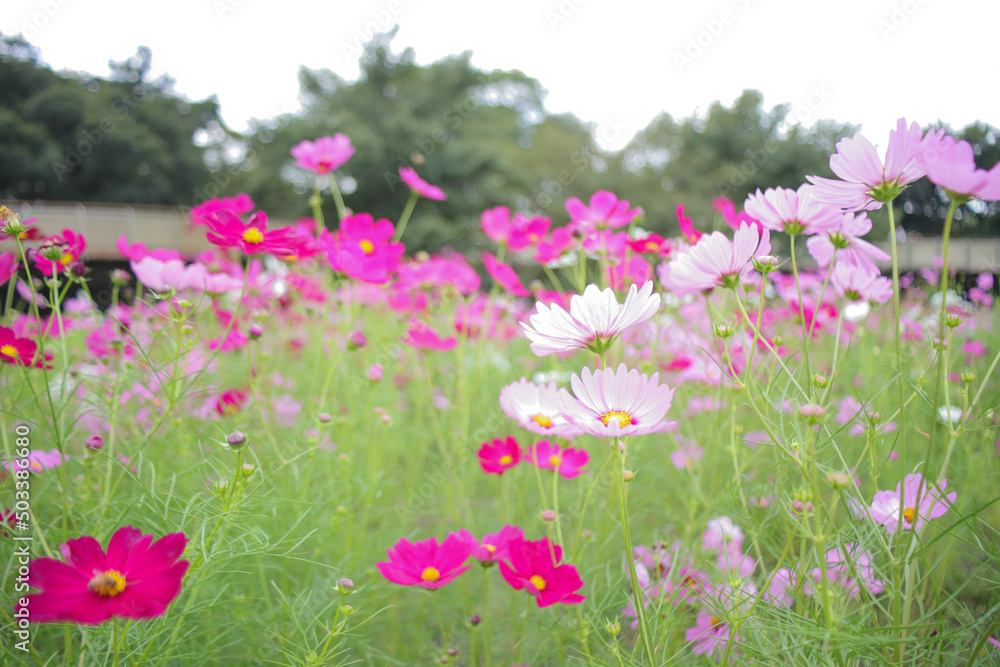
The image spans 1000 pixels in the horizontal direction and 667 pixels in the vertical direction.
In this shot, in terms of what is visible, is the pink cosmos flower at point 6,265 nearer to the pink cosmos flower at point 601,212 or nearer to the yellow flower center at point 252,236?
the yellow flower center at point 252,236

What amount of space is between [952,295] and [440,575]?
2022 millimetres

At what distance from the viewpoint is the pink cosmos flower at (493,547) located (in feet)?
1.98

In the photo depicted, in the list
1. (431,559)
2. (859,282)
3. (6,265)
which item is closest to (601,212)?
(859,282)

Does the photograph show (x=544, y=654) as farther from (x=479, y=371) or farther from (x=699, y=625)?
(x=479, y=371)

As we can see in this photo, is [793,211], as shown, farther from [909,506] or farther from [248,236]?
[248,236]

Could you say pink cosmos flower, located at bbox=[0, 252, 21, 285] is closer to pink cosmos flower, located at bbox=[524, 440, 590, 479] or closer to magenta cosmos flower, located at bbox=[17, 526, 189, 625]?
magenta cosmos flower, located at bbox=[17, 526, 189, 625]

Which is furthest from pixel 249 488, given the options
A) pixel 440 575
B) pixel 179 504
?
pixel 440 575

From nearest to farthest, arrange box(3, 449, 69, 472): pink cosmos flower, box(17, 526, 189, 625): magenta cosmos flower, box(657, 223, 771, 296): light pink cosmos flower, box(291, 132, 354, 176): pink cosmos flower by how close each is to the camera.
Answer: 1. box(17, 526, 189, 625): magenta cosmos flower
2. box(657, 223, 771, 296): light pink cosmos flower
3. box(3, 449, 69, 472): pink cosmos flower
4. box(291, 132, 354, 176): pink cosmos flower

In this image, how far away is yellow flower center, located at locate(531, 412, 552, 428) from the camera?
2.03ft

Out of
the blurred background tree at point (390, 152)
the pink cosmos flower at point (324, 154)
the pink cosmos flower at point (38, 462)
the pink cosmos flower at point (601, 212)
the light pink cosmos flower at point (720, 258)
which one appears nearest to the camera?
the light pink cosmos flower at point (720, 258)

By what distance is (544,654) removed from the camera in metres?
0.77

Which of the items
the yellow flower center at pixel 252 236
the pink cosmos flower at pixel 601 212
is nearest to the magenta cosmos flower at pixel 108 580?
the yellow flower center at pixel 252 236

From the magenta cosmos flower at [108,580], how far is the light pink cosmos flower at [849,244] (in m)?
0.65

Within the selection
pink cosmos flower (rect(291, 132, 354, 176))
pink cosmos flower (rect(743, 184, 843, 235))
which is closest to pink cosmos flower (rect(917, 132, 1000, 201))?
pink cosmos flower (rect(743, 184, 843, 235))
